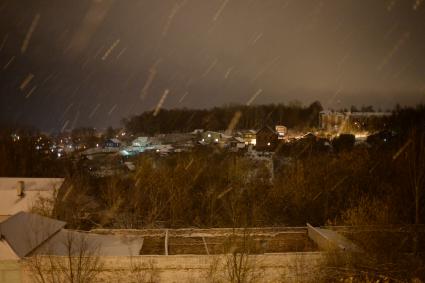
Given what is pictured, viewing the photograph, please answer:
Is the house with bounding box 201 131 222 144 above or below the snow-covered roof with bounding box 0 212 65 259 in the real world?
above

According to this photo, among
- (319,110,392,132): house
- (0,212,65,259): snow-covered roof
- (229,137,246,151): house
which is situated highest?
(319,110,392,132): house

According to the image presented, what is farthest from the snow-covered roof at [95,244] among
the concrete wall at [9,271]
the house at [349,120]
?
the house at [349,120]

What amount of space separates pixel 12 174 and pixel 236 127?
33.4 m

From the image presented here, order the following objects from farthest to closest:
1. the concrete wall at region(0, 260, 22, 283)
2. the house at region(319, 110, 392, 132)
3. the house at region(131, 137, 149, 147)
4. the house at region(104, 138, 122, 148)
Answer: the house at region(104, 138, 122, 148) < the house at region(319, 110, 392, 132) < the house at region(131, 137, 149, 147) < the concrete wall at region(0, 260, 22, 283)

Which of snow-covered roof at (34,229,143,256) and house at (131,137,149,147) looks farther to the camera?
house at (131,137,149,147)

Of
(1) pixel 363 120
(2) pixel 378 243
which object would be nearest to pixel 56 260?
(2) pixel 378 243

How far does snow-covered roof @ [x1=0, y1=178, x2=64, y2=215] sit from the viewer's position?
14.2m

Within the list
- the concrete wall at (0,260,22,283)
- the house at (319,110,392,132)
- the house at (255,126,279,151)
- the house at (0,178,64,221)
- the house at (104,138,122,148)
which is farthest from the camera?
the house at (104,138,122,148)

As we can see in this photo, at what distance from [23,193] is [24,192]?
0.08 m

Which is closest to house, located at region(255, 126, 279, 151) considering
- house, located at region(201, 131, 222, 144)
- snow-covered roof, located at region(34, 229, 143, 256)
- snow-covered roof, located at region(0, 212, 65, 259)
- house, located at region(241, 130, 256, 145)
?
house, located at region(241, 130, 256, 145)

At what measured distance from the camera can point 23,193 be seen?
14.9m

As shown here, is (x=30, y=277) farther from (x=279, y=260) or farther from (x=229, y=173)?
(x=229, y=173)

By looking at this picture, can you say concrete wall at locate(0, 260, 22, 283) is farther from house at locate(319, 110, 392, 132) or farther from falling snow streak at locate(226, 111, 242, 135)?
falling snow streak at locate(226, 111, 242, 135)

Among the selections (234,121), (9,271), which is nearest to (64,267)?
(9,271)
